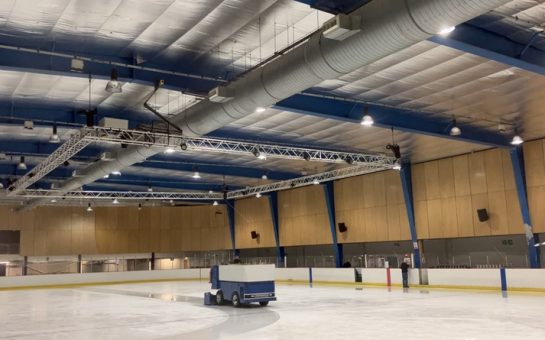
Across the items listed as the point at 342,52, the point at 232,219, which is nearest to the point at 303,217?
the point at 232,219

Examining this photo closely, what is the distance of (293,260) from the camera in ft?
156

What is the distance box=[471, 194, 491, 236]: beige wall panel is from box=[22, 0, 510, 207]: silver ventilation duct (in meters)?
18.3

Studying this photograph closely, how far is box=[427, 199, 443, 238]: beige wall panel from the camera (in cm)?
3169

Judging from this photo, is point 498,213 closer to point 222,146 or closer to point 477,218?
point 477,218

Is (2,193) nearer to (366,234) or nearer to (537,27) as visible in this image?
(366,234)

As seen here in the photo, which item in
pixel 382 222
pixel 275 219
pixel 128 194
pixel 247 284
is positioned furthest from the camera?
pixel 275 219

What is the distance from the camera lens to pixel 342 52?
38.4ft

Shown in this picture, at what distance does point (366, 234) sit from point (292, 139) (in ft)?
39.5

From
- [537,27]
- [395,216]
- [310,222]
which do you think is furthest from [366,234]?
[537,27]

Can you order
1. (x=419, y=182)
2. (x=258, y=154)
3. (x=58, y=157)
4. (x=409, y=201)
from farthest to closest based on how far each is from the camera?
1. (x=419, y=182)
2. (x=409, y=201)
3. (x=258, y=154)
4. (x=58, y=157)

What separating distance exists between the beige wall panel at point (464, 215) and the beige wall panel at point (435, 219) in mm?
1182

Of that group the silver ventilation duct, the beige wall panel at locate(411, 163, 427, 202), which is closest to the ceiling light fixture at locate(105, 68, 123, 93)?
the silver ventilation duct

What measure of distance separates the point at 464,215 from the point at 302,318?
17369 millimetres

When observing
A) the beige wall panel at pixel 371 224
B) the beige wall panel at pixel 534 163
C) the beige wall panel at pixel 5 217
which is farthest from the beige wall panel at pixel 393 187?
the beige wall panel at pixel 5 217
